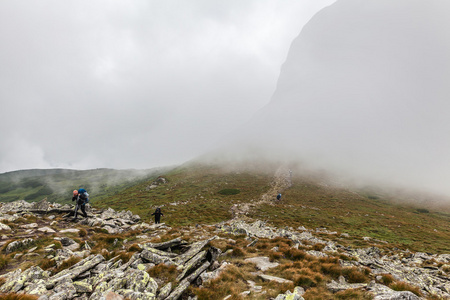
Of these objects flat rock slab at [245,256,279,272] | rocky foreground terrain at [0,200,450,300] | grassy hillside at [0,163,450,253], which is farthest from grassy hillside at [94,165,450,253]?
flat rock slab at [245,256,279,272]

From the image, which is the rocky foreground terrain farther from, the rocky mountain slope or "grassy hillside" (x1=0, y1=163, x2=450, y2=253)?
"grassy hillside" (x1=0, y1=163, x2=450, y2=253)

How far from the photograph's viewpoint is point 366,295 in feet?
26.4

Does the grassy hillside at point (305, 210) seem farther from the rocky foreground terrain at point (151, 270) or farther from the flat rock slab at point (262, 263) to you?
the flat rock slab at point (262, 263)

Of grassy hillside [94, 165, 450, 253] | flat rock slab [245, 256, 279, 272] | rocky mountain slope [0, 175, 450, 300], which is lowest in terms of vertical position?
Answer: grassy hillside [94, 165, 450, 253]

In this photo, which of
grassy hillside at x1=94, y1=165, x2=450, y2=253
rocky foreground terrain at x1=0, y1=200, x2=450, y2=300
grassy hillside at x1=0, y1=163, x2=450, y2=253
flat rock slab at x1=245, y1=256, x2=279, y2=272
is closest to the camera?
rocky foreground terrain at x1=0, y1=200, x2=450, y2=300

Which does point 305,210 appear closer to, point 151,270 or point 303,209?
point 303,209

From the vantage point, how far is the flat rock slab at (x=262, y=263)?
12.4m

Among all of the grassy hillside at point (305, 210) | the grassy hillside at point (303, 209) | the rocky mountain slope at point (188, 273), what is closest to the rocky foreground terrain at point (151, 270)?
the rocky mountain slope at point (188, 273)

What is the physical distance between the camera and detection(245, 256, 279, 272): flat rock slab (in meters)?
12.4

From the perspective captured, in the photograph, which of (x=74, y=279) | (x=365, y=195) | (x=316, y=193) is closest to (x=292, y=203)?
(x=316, y=193)

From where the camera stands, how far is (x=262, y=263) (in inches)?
516

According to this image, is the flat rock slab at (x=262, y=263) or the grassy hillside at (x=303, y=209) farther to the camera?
the grassy hillside at (x=303, y=209)

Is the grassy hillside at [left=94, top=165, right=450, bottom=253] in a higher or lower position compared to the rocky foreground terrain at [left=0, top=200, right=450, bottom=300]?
lower

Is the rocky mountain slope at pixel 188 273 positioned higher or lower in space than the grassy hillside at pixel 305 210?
higher
